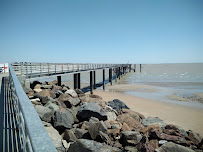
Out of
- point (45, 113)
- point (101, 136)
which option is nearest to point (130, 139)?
point (101, 136)

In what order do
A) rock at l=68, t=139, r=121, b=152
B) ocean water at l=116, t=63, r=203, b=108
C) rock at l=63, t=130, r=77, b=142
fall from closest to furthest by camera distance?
rock at l=68, t=139, r=121, b=152
rock at l=63, t=130, r=77, b=142
ocean water at l=116, t=63, r=203, b=108

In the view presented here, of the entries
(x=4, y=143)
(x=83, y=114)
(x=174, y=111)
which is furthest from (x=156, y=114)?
(x=4, y=143)

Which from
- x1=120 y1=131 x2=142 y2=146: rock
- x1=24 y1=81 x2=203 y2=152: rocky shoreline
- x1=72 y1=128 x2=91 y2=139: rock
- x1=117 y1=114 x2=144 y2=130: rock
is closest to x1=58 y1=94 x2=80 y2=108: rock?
x1=24 y1=81 x2=203 y2=152: rocky shoreline

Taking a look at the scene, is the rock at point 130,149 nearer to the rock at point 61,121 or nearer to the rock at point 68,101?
the rock at point 61,121

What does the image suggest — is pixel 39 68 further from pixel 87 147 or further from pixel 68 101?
pixel 87 147

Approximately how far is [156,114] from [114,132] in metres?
6.46

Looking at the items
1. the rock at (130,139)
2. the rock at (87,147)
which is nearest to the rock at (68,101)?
the rock at (130,139)

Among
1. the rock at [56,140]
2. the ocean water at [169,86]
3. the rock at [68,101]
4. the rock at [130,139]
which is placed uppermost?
the rock at [68,101]

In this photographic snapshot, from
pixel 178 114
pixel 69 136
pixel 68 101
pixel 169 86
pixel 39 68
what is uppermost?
pixel 39 68

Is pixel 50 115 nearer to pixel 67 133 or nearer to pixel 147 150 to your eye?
pixel 67 133

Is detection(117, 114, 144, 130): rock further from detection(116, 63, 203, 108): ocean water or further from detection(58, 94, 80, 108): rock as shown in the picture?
detection(116, 63, 203, 108): ocean water

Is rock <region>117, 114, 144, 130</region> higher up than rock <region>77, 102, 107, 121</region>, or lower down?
lower down

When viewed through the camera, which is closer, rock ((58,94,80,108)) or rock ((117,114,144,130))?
rock ((117,114,144,130))

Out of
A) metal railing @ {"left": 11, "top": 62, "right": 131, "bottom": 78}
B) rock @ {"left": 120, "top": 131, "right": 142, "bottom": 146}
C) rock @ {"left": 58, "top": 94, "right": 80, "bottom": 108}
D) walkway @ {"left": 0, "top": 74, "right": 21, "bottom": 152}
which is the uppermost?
metal railing @ {"left": 11, "top": 62, "right": 131, "bottom": 78}
